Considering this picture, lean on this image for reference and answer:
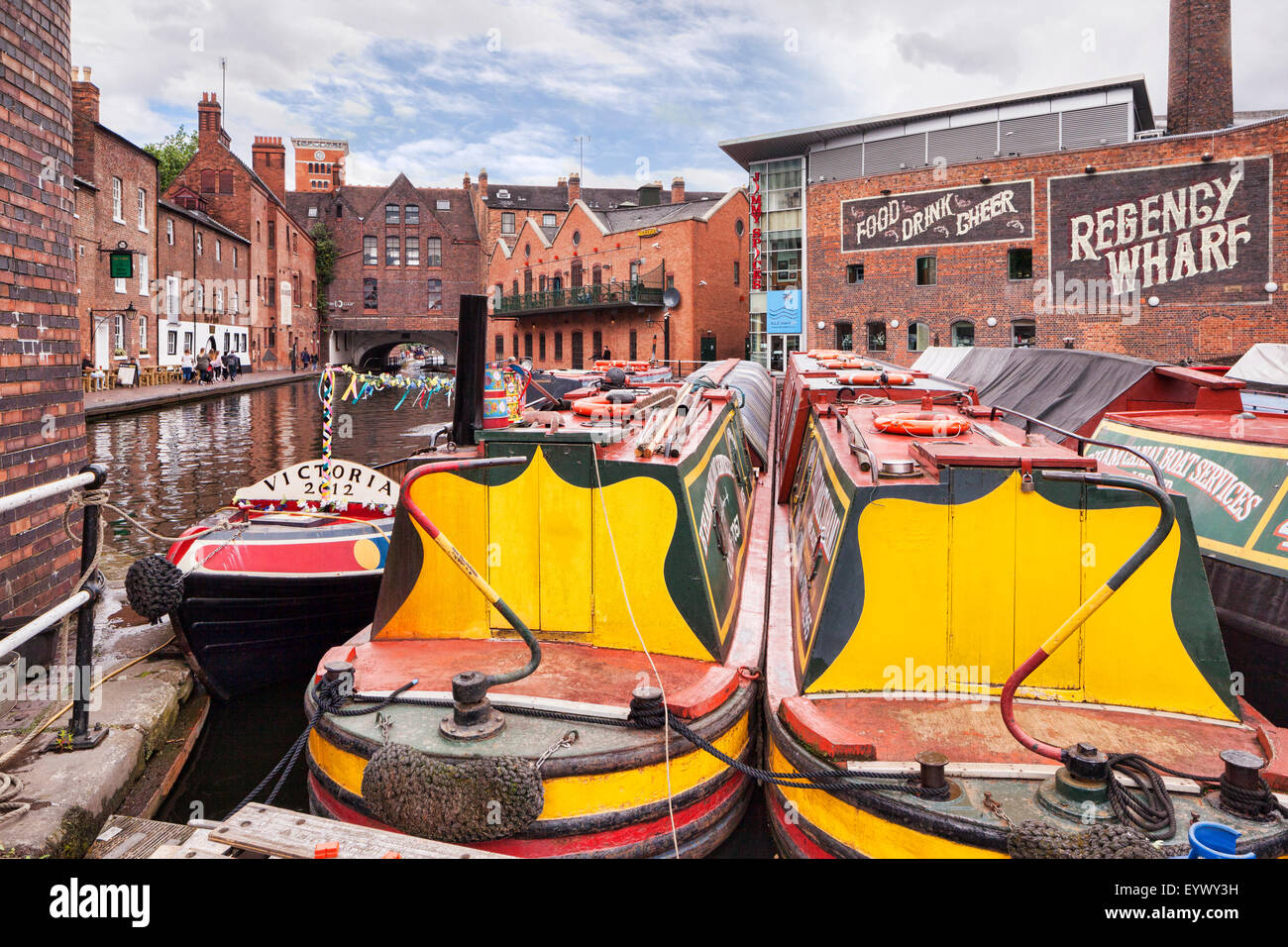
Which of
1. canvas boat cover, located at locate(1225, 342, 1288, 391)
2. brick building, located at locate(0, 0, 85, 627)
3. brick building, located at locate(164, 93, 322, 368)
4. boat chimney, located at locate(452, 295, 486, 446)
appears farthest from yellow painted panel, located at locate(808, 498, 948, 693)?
brick building, located at locate(164, 93, 322, 368)

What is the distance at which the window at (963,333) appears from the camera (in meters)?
28.0

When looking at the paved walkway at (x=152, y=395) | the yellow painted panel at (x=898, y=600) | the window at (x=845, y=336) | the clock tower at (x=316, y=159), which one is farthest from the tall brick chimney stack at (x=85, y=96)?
the clock tower at (x=316, y=159)

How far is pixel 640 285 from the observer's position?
38.6 m

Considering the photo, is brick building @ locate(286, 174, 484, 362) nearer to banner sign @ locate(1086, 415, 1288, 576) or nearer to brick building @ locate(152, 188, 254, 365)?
brick building @ locate(152, 188, 254, 365)

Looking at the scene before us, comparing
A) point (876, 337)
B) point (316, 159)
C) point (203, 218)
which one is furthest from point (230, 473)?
point (316, 159)

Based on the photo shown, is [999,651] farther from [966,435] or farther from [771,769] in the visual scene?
[966,435]

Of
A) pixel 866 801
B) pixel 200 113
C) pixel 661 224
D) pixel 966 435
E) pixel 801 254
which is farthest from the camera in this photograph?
pixel 200 113

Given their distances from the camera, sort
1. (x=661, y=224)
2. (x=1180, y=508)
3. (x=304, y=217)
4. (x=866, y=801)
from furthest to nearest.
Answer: (x=304, y=217) < (x=661, y=224) < (x=1180, y=508) < (x=866, y=801)

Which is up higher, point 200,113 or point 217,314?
point 200,113

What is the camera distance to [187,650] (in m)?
6.04

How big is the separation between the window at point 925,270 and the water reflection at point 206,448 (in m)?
17.4

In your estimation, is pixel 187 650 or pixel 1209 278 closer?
pixel 187 650

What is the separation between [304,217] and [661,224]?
36.9 meters

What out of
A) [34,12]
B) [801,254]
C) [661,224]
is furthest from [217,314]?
[34,12]
